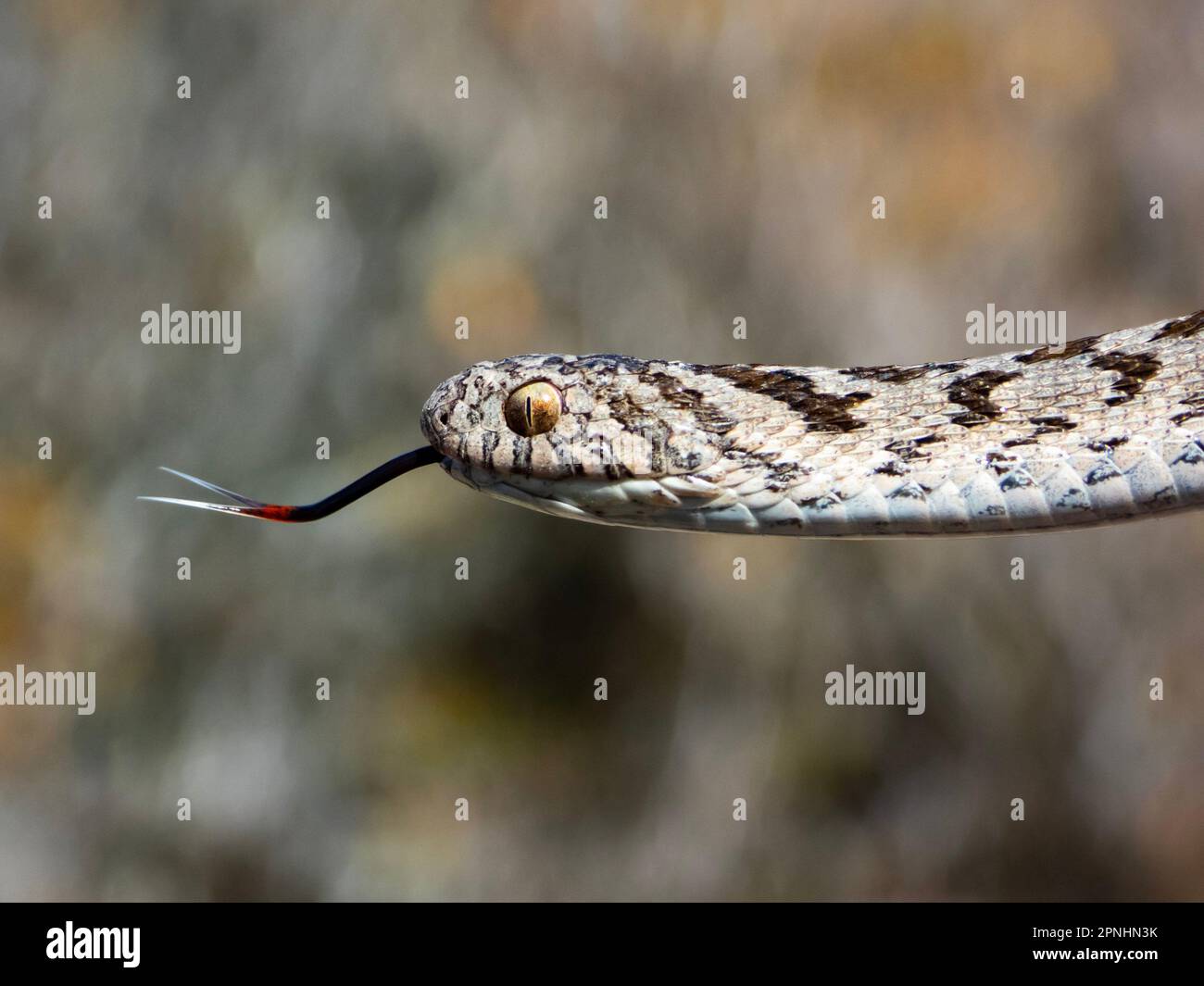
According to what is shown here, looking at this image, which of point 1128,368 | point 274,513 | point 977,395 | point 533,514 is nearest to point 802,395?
point 977,395

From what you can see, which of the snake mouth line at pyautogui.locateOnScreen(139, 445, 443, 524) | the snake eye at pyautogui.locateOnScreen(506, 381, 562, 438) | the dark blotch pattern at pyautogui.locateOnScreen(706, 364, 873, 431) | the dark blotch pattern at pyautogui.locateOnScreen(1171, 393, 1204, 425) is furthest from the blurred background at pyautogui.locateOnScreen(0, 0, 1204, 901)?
the dark blotch pattern at pyautogui.locateOnScreen(1171, 393, 1204, 425)

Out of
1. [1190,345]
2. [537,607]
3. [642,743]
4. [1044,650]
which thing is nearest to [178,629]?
[537,607]

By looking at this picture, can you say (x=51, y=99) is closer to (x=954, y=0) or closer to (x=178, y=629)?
(x=178, y=629)

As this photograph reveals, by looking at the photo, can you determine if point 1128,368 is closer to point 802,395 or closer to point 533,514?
point 802,395

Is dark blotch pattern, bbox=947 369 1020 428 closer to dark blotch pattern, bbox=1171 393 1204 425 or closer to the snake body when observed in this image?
the snake body

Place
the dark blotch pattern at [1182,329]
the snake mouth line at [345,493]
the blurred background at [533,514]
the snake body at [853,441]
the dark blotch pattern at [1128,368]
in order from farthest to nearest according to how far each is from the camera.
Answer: the blurred background at [533,514] → the snake mouth line at [345,493] → the dark blotch pattern at [1182,329] → the dark blotch pattern at [1128,368] → the snake body at [853,441]

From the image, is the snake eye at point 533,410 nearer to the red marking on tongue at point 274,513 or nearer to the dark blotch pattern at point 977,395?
the red marking on tongue at point 274,513

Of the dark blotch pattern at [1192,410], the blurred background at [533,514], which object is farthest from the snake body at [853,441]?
the blurred background at [533,514]
